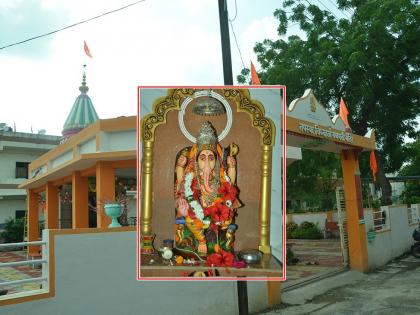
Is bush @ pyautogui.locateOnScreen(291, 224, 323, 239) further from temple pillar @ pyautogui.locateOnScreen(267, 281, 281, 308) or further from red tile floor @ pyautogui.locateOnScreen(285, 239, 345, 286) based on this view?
temple pillar @ pyautogui.locateOnScreen(267, 281, 281, 308)

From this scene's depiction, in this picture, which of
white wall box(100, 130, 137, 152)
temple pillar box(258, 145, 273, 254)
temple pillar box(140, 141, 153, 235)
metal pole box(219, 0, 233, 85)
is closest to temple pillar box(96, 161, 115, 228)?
white wall box(100, 130, 137, 152)

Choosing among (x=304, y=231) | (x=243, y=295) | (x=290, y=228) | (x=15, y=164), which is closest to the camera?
(x=243, y=295)

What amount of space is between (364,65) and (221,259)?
13.7 m

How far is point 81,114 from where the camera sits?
1861 centimetres

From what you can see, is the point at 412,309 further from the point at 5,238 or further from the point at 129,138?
the point at 5,238

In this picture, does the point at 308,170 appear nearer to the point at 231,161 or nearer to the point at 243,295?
the point at 243,295

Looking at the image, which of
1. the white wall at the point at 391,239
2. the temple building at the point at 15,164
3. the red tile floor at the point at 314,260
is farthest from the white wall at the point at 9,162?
the white wall at the point at 391,239

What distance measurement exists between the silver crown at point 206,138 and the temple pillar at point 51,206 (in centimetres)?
1216

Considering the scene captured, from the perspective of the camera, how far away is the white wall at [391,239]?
11.9 metres

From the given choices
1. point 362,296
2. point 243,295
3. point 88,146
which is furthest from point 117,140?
point 243,295

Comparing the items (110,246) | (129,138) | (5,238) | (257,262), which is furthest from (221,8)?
(5,238)

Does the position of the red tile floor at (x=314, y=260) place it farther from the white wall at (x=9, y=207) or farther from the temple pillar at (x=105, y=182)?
the white wall at (x=9, y=207)

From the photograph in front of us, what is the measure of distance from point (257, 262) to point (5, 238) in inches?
826

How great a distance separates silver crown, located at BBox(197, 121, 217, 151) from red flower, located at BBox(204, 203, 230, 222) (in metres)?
0.43
